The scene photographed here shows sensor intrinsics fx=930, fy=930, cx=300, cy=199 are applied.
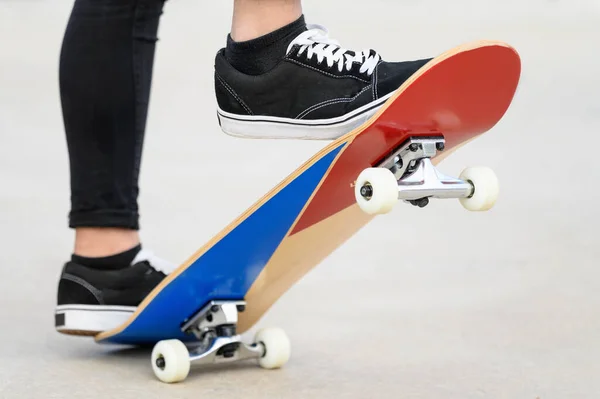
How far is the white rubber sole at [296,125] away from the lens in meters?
1.68

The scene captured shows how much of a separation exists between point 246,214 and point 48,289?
53.3 inches

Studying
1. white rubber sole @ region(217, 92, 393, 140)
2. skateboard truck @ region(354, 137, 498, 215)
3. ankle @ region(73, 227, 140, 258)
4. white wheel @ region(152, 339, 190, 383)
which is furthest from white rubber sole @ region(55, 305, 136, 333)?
skateboard truck @ region(354, 137, 498, 215)

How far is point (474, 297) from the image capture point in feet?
9.22

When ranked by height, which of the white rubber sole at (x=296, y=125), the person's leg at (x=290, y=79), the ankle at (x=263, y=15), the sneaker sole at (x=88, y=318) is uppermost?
the ankle at (x=263, y=15)

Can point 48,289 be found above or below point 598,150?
below

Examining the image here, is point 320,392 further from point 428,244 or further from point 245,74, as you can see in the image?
point 428,244

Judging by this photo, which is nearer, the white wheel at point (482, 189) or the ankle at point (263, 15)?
the white wheel at point (482, 189)

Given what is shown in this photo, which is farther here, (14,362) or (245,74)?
(14,362)

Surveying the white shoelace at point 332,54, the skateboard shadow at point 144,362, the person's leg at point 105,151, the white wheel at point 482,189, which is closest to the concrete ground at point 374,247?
the skateboard shadow at point 144,362

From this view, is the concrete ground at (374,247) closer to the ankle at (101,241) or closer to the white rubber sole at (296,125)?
the ankle at (101,241)

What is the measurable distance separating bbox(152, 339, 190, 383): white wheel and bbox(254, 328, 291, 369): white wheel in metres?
0.19

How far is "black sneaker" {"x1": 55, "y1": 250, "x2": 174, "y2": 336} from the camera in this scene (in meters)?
2.07

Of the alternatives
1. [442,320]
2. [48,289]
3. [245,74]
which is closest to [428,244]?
[442,320]

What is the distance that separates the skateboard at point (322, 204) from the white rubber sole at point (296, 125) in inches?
2.3
